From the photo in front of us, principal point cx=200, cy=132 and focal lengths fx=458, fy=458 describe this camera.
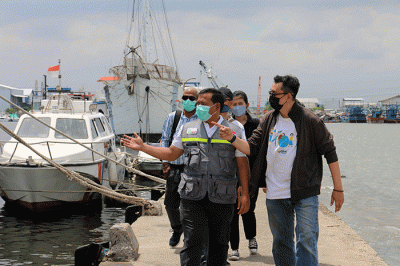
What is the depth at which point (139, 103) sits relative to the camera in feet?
103

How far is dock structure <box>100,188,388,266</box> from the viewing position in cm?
540

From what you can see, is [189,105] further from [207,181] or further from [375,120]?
[375,120]

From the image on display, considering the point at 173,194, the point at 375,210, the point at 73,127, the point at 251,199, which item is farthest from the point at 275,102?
the point at 73,127

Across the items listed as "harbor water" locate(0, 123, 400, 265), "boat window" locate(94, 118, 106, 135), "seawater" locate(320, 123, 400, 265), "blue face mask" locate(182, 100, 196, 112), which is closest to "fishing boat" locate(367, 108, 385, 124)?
"seawater" locate(320, 123, 400, 265)

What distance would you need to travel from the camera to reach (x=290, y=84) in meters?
4.10

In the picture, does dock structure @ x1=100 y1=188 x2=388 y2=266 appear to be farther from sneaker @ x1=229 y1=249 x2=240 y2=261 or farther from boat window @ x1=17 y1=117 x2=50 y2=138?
boat window @ x1=17 y1=117 x2=50 y2=138

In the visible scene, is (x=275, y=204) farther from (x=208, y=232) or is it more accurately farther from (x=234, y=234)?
(x=234, y=234)

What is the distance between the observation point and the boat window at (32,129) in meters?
12.7

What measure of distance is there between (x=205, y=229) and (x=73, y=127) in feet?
32.0

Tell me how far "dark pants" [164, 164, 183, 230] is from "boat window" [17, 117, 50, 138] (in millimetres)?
7702

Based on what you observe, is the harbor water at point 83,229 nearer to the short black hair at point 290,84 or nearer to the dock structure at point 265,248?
the dock structure at point 265,248

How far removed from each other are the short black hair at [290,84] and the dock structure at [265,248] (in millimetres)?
2232

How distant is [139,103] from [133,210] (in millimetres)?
23048

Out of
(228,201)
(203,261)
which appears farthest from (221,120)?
(203,261)
